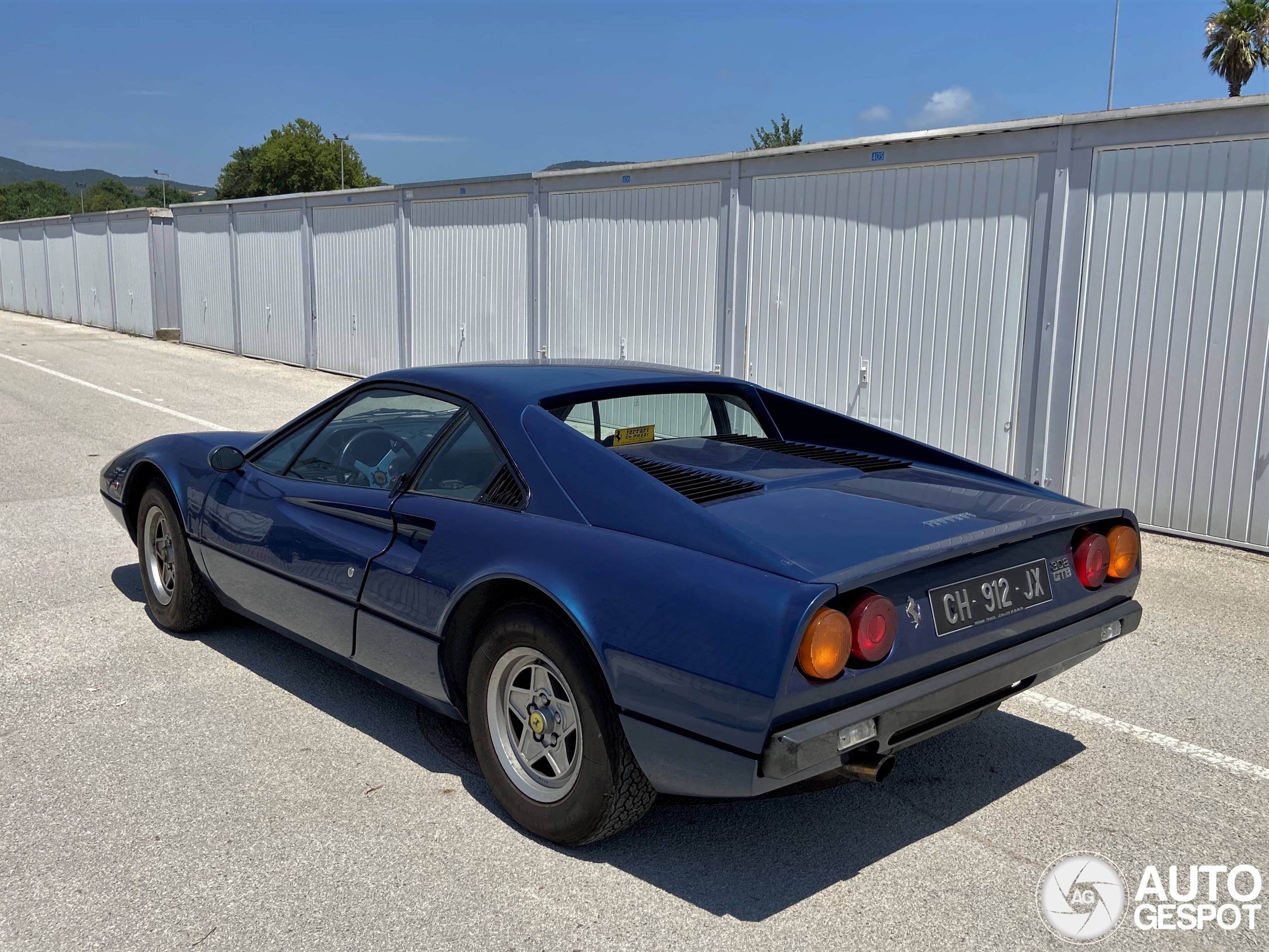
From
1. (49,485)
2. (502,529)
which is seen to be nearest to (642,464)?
(502,529)

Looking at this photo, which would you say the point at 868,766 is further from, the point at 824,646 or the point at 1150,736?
the point at 1150,736

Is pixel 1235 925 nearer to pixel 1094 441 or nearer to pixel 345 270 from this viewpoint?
pixel 1094 441

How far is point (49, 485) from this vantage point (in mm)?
8422

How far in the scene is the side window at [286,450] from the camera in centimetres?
424

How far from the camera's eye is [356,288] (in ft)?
56.6

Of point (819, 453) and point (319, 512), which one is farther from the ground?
point (819, 453)

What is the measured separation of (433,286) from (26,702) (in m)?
12.0

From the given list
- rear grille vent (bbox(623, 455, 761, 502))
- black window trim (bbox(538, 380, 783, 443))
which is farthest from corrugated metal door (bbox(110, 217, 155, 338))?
rear grille vent (bbox(623, 455, 761, 502))

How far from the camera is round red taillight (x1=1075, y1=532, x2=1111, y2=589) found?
3.34 m

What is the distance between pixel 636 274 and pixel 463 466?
8718 millimetres

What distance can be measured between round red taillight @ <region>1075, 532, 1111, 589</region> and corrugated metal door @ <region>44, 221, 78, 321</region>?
33.0 meters

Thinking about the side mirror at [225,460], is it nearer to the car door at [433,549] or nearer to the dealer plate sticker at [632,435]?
the car door at [433,549]

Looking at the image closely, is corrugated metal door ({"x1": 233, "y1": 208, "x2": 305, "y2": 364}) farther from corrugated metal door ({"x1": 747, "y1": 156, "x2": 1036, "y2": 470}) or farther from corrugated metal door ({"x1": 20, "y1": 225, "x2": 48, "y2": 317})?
corrugated metal door ({"x1": 20, "y1": 225, "x2": 48, "y2": 317})

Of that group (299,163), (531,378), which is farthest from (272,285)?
Answer: (299,163)
